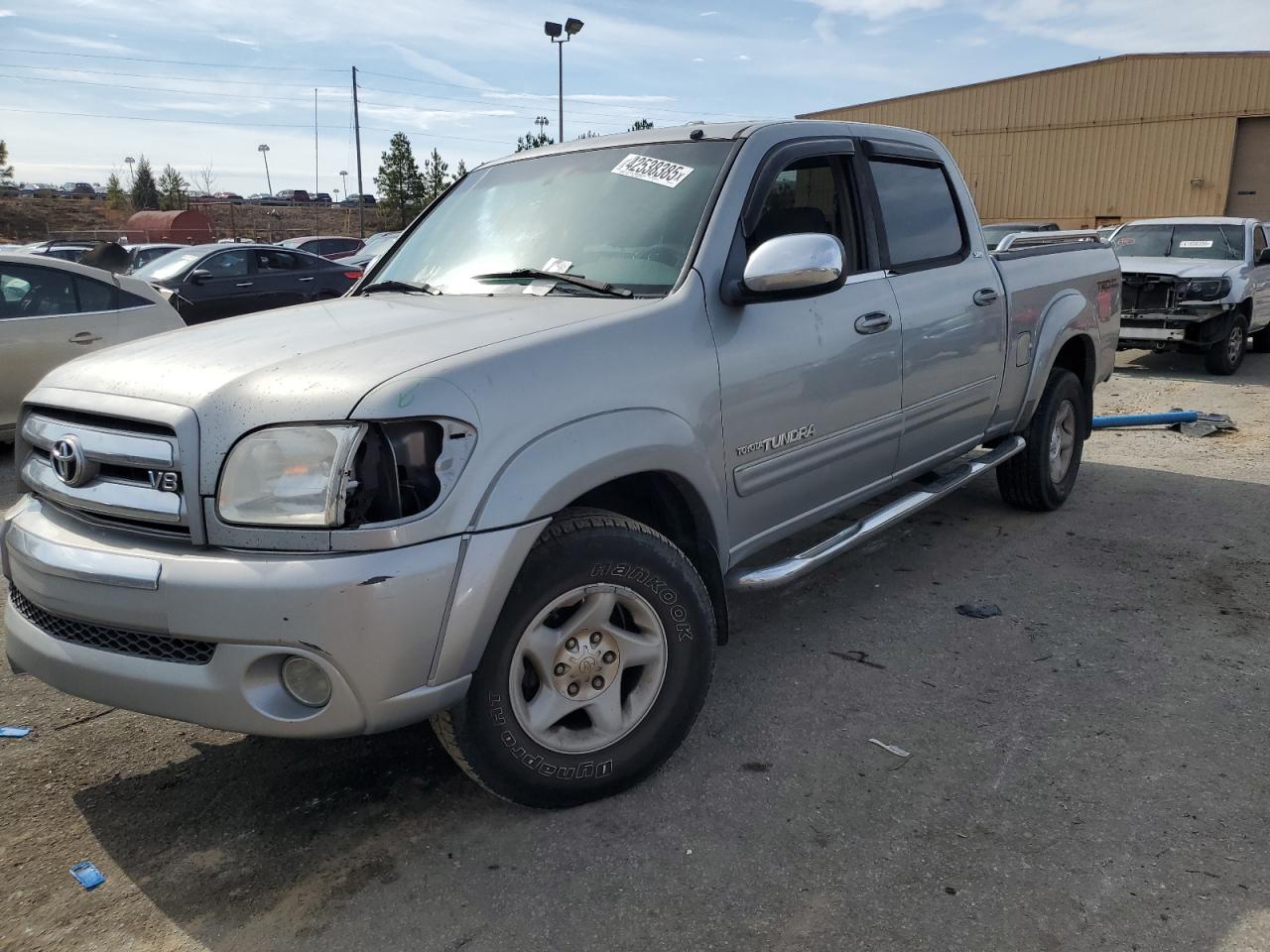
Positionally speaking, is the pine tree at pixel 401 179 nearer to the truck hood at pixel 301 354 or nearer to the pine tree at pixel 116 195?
the pine tree at pixel 116 195

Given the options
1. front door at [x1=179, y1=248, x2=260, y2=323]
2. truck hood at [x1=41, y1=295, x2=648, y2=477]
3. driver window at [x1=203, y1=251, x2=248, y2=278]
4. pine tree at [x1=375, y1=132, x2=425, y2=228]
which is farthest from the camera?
pine tree at [x1=375, y1=132, x2=425, y2=228]

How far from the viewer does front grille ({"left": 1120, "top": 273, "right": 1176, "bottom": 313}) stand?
36.1 feet

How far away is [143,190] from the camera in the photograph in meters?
60.9

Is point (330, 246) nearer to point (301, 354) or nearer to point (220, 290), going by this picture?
point (220, 290)

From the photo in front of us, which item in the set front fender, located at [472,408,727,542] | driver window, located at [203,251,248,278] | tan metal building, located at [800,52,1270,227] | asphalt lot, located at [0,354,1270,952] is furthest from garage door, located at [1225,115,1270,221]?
front fender, located at [472,408,727,542]

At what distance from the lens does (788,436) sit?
129 inches

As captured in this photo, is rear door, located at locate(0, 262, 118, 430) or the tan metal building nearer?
rear door, located at locate(0, 262, 118, 430)

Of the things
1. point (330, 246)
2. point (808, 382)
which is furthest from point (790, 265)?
point (330, 246)

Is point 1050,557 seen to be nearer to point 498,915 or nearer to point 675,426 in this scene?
point 675,426

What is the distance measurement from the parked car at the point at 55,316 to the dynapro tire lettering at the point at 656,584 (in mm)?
6094

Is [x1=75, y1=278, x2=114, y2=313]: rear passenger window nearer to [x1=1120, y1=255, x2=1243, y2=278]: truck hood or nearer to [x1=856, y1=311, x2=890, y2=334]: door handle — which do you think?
[x1=856, y1=311, x2=890, y2=334]: door handle

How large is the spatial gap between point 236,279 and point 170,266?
0.89m

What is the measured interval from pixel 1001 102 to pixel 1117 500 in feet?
96.4

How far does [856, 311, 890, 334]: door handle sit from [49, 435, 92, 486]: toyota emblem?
8.19ft
